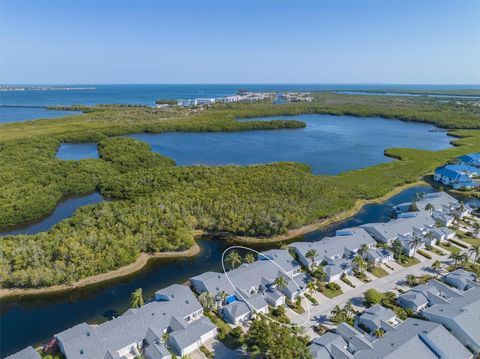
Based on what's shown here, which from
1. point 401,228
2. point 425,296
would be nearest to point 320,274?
point 425,296

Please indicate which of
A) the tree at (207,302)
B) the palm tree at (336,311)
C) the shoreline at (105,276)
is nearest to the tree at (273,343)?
the palm tree at (336,311)

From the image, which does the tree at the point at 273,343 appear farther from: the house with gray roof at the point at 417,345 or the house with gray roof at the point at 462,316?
the house with gray roof at the point at 462,316

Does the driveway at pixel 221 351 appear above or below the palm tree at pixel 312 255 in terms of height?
below

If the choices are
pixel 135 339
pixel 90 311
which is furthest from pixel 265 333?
pixel 90 311

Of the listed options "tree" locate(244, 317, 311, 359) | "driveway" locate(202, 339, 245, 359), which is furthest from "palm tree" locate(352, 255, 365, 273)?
"driveway" locate(202, 339, 245, 359)

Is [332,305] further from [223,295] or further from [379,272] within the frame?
[223,295]
